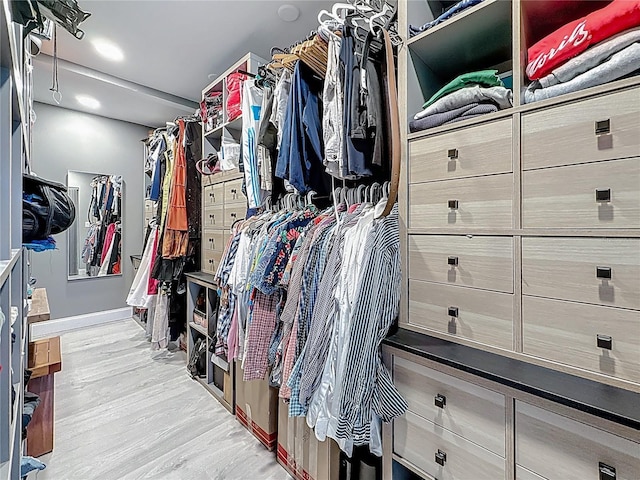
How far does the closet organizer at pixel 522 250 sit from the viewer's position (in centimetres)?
84

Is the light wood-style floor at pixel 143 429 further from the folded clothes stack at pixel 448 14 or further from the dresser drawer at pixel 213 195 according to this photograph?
the folded clothes stack at pixel 448 14

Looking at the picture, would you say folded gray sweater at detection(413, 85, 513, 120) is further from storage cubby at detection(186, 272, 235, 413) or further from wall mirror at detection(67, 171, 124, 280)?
wall mirror at detection(67, 171, 124, 280)

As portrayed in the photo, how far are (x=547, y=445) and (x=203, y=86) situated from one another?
3723mm

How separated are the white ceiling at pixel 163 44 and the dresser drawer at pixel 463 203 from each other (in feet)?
5.24

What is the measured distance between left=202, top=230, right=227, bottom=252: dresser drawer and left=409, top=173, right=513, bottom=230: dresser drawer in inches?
68.0

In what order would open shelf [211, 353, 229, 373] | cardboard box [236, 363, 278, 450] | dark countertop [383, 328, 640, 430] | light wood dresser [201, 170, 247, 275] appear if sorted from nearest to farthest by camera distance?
dark countertop [383, 328, 640, 430], cardboard box [236, 363, 278, 450], open shelf [211, 353, 229, 373], light wood dresser [201, 170, 247, 275]

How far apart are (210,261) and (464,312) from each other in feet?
7.20

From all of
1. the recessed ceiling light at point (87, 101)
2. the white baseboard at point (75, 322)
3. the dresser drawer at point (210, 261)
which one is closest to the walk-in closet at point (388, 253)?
the dresser drawer at point (210, 261)

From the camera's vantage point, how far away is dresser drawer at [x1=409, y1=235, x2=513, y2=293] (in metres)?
1.06

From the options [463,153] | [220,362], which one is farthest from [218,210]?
[463,153]

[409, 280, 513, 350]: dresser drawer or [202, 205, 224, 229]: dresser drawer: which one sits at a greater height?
[202, 205, 224, 229]: dresser drawer

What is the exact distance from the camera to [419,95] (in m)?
1.39

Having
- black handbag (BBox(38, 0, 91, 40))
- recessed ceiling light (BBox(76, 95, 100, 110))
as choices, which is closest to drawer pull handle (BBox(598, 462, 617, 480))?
black handbag (BBox(38, 0, 91, 40))

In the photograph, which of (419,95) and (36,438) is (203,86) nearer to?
(419,95)
